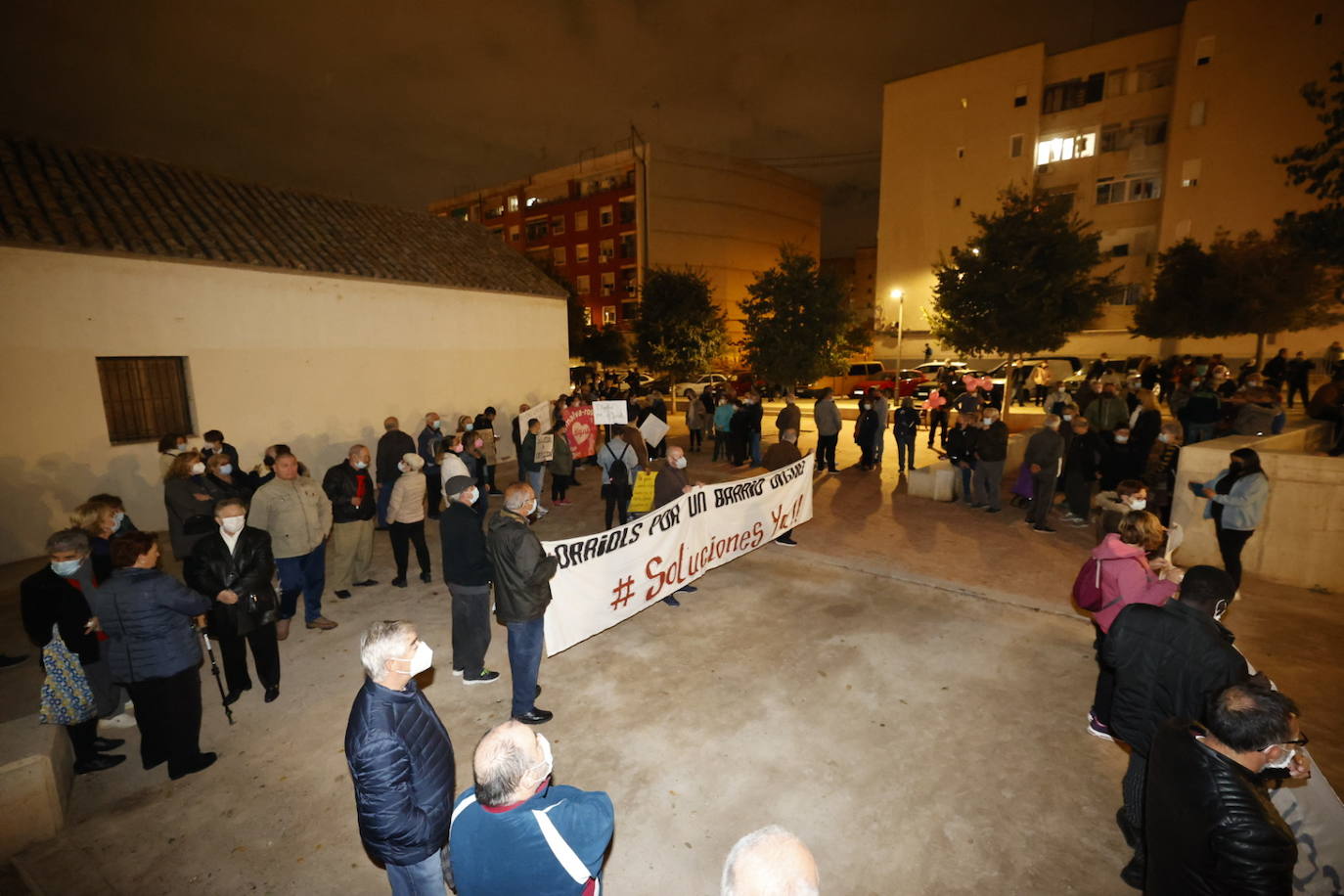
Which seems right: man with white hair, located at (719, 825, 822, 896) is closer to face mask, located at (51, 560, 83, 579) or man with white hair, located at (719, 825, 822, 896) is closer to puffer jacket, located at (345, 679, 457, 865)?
puffer jacket, located at (345, 679, 457, 865)

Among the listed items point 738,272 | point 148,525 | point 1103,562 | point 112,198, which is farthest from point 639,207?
point 1103,562

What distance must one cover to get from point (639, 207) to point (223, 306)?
4354 centimetres

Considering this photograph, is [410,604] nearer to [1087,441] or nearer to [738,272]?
[1087,441]

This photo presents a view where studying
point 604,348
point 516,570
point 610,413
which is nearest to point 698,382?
point 604,348

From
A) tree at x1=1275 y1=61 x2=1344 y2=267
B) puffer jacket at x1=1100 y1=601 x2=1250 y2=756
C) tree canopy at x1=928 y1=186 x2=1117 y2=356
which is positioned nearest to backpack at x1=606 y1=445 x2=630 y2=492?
puffer jacket at x1=1100 y1=601 x2=1250 y2=756

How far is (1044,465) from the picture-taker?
9602 millimetres

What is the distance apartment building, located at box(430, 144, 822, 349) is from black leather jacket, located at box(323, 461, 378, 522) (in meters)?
41.7

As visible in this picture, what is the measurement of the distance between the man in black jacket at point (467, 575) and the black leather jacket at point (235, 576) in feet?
5.02

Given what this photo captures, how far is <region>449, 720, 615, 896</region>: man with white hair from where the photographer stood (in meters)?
2.08

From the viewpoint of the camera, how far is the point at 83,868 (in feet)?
12.0

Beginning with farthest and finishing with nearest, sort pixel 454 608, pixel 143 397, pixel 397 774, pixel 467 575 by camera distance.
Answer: pixel 143 397, pixel 454 608, pixel 467 575, pixel 397 774

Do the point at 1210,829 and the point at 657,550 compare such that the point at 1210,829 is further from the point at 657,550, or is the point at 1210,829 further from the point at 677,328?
the point at 677,328

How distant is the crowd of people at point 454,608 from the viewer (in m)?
2.22

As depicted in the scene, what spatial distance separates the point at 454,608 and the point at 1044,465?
9128 mm
